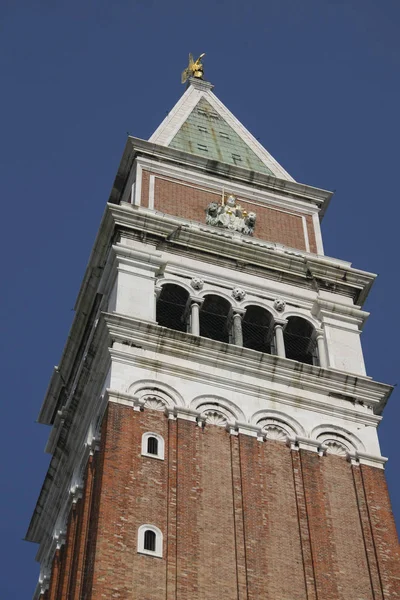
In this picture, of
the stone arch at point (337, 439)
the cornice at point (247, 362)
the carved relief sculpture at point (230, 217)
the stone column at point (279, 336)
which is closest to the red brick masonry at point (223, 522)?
the stone arch at point (337, 439)

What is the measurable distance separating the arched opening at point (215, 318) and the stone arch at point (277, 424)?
4.90 metres

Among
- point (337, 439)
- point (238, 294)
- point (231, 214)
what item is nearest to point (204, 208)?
point (231, 214)

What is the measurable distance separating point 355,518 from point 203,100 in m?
29.5

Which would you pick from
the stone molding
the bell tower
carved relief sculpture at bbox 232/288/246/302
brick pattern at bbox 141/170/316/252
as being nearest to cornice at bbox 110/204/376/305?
the bell tower

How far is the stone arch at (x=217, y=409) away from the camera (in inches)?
1950

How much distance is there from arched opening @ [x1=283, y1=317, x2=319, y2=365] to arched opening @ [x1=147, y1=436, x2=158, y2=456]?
8.89m

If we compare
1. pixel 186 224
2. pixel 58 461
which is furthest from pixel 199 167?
pixel 58 461

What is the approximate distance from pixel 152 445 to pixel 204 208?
15.7 metres

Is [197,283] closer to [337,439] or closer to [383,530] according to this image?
[337,439]

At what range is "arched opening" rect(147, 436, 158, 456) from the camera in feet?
156

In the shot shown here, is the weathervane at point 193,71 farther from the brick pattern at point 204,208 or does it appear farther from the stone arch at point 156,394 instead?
the stone arch at point 156,394

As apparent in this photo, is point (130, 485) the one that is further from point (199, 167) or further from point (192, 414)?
point (199, 167)

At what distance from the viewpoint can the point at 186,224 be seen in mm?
58375

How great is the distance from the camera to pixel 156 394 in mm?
49562
